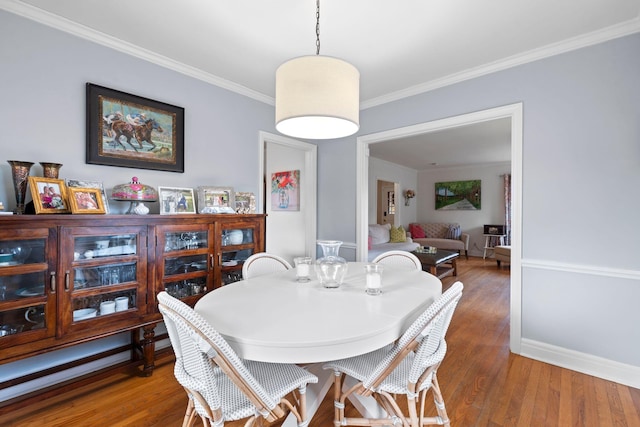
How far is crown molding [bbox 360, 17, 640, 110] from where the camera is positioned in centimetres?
204

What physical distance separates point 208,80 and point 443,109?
7.49ft

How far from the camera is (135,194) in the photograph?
2.18 metres

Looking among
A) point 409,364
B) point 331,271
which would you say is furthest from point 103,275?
point 409,364

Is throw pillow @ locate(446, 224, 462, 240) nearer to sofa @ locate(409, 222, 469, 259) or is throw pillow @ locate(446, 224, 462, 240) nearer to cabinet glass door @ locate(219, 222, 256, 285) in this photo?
sofa @ locate(409, 222, 469, 259)

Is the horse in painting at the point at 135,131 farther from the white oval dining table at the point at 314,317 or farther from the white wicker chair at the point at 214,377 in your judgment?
the white wicker chair at the point at 214,377

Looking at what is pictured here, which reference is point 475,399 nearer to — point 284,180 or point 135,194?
point 135,194

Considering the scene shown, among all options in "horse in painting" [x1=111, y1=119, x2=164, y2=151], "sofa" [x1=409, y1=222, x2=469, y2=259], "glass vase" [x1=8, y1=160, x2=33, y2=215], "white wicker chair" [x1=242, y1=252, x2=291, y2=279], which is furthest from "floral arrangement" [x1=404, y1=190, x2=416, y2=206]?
"glass vase" [x1=8, y1=160, x2=33, y2=215]

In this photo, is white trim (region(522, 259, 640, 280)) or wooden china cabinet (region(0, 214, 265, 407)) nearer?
wooden china cabinet (region(0, 214, 265, 407))

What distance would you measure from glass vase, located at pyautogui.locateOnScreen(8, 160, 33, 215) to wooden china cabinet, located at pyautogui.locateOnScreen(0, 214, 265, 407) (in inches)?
9.8

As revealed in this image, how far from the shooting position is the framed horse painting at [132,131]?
213 cm

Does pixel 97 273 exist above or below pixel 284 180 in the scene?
below

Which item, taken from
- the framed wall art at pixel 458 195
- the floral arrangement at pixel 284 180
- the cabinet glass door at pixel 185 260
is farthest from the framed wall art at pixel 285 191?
the framed wall art at pixel 458 195

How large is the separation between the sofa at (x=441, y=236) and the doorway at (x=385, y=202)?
0.67 metres

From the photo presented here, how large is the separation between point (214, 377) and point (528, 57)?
10.1 ft
